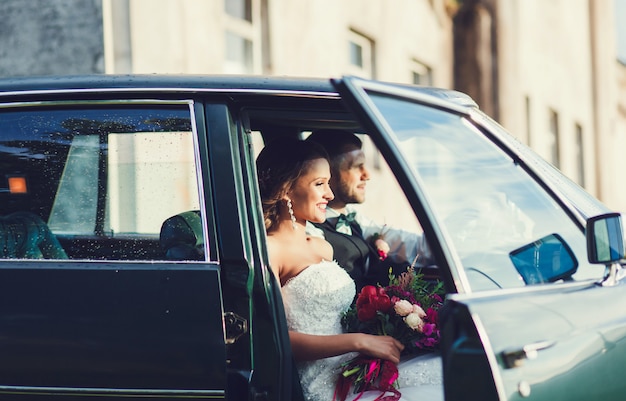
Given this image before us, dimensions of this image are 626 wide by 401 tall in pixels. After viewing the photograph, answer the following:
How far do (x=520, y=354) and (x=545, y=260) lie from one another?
51 cm

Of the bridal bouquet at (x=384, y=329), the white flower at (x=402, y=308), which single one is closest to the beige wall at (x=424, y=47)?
the bridal bouquet at (x=384, y=329)

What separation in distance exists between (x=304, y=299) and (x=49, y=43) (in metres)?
6.44

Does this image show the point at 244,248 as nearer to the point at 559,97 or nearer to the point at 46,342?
the point at 46,342

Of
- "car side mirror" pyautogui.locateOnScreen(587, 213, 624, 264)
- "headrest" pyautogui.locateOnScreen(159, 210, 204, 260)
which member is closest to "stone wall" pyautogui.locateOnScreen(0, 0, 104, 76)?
"headrest" pyautogui.locateOnScreen(159, 210, 204, 260)

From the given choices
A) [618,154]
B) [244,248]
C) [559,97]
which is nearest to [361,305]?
[244,248]

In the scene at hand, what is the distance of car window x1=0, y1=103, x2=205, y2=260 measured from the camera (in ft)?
10.3

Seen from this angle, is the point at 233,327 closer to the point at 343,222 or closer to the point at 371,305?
the point at 371,305

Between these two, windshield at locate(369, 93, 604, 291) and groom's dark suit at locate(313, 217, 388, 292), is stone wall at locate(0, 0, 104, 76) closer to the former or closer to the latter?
groom's dark suit at locate(313, 217, 388, 292)

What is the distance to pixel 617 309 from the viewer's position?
2928mm

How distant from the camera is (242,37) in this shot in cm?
1091

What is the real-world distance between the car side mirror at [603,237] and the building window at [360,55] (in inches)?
431

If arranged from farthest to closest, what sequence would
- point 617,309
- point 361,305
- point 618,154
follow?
1. point 618,154
2. point 361,305
3. point 617,309

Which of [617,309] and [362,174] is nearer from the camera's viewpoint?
[617,309]

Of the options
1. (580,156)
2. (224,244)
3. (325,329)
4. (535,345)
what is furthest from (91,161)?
(580,156)
